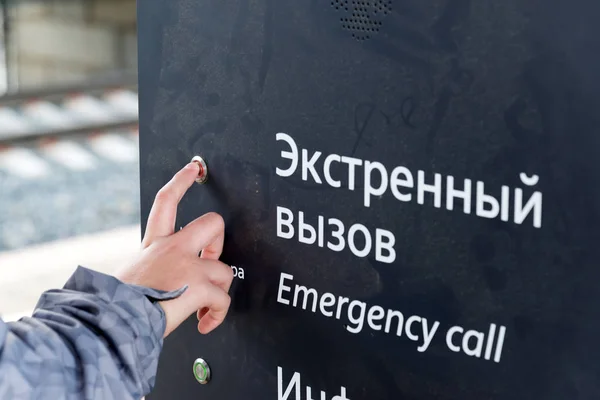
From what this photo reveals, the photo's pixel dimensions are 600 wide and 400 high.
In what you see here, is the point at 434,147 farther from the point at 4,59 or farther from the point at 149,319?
the point at 4,59

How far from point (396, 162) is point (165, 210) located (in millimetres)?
321

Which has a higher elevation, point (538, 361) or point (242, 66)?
point (242, 66)

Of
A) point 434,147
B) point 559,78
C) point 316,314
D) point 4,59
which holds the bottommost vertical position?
point 4,59

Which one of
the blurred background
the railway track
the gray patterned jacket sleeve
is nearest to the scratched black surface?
the gray patterned jacket sleeve

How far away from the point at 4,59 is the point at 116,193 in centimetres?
373

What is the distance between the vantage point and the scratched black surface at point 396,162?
83cm

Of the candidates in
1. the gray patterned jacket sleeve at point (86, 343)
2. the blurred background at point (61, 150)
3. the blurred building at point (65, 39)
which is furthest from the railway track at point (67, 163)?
the gray patterned jacket sleeve at point (86, 343)

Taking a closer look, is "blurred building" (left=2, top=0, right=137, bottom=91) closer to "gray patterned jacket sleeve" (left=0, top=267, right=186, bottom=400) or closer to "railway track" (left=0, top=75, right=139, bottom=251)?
"railway track" (left=0, top=75, right=139, bottom=251)

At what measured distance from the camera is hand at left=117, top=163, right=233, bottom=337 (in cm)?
102

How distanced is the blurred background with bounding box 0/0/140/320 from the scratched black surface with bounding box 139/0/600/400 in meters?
2.26

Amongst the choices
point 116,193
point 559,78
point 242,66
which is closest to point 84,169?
point 116,193

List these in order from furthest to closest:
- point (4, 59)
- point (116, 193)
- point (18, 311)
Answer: point (4, 59)
point (116, 193)
point (18, 311)

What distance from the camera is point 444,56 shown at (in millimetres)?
889

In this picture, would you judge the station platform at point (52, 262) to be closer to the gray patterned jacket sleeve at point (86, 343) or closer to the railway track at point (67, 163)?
the railway track at point (67, 163)
